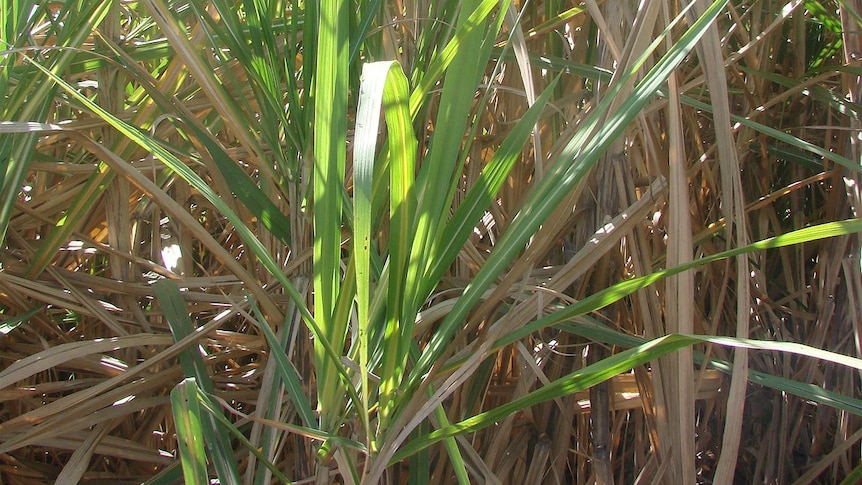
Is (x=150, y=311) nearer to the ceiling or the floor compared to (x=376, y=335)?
nearer to the floor

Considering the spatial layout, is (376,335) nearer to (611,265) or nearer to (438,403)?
(438,403)

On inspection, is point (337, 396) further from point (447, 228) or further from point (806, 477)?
point (806, 477)

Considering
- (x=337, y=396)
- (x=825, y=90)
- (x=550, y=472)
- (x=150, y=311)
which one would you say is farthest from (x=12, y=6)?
(x=825, y=90)

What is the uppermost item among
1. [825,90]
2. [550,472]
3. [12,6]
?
[12,6]

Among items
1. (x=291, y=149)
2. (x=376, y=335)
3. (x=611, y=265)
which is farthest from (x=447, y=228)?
(x=611, y=265)

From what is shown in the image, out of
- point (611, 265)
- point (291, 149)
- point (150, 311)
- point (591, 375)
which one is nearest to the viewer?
point (591, 375)

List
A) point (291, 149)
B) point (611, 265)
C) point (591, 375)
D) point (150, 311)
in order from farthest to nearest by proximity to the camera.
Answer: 1. point (150, 311)
2. point (611, 265)
3. point (291, 149)
4. point (591, 375)

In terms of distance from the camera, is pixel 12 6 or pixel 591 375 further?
pixel 12 6
